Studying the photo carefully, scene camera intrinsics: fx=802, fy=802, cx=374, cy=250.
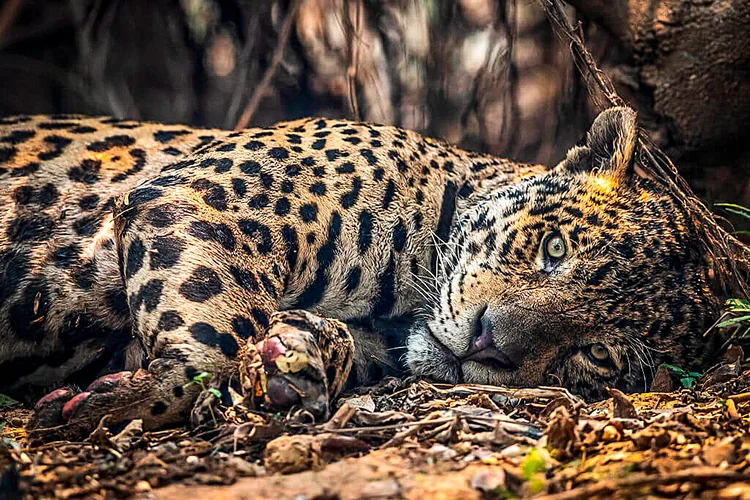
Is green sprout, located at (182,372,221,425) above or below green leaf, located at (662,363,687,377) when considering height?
below

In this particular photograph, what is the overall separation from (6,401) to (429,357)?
225 cm

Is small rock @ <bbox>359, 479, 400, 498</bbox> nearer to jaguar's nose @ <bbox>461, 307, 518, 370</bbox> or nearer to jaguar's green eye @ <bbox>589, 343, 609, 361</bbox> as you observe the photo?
jaguar's nose @ <bbox>461, 307, 518, 370</bbox>

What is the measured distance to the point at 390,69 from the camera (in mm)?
7453

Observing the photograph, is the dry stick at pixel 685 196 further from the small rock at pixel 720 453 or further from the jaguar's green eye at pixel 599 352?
the small rock at pixel 720 453

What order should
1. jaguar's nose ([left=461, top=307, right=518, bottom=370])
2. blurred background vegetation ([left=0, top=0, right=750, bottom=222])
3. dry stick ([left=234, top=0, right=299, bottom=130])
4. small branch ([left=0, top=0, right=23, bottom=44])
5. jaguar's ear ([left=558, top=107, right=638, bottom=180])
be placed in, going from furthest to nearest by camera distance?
dry stick ([left=234, top=0, right=299, bottom=130]) → small branch ([left=0, top=0, right=23, bottom=44]) → blurred background vegetation ([left=0, top=0, right=750, bottom=222]) → jaguar's ear ([left=558, top=107, right=638, bottom=180]) → jaguar's nose ([left=461, top=307, right=518, bottom=370])

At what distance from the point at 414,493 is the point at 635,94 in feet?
14.6

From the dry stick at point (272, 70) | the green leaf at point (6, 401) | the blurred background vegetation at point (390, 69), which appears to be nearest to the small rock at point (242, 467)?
the green leaf at point (6, 401)

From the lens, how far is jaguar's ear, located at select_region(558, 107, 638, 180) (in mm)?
4410

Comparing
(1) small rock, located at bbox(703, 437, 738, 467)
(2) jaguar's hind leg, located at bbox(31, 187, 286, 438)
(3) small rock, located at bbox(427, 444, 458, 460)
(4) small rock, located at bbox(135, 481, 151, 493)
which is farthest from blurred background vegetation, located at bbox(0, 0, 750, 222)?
(4) small rock, located at bbox(135, 481, 151, 493)

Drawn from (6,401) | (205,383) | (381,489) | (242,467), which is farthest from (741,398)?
(6,401)

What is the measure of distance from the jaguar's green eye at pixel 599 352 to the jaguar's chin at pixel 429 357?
688 millimetres

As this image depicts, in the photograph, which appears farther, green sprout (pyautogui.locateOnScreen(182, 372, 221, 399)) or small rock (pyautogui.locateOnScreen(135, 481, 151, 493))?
green sprout (pyautogui.locateOnScreen(182, 372, 221, 399))

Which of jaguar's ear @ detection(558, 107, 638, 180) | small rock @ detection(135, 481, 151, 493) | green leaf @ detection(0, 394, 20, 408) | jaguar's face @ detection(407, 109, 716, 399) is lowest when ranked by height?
green leaf @ detection(0, 394, 20, 408)

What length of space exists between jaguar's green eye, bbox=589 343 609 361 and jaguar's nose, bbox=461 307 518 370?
1.49 ft
